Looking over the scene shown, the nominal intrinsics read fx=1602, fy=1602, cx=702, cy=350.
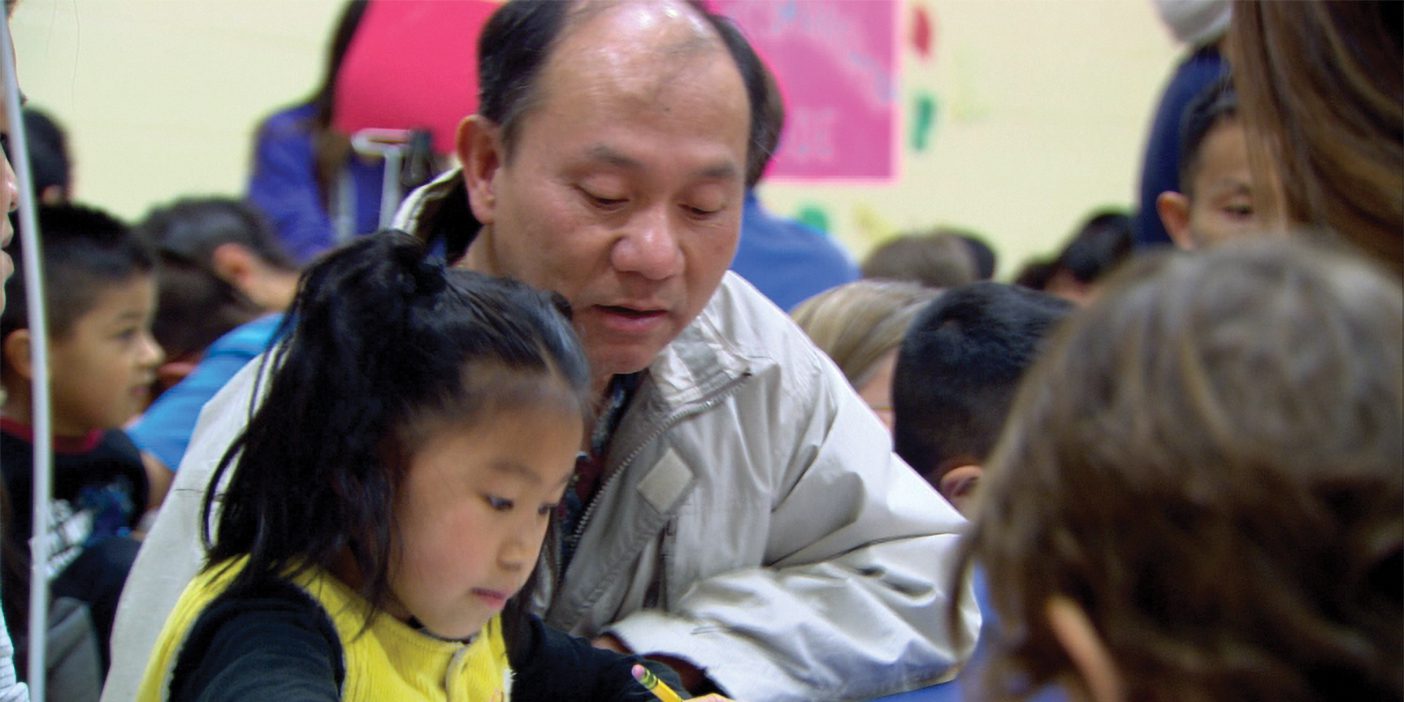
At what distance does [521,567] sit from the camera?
1235mm

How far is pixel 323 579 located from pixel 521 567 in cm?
15

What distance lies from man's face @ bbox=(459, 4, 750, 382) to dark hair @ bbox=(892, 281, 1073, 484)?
477mm

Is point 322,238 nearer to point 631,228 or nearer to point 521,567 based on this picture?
point 631,228

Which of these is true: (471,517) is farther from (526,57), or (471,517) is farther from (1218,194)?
(1218,194)

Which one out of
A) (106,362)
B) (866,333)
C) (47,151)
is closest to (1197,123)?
(866,333)

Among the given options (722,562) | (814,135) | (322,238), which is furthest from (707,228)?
(814,135)

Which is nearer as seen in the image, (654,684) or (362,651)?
(362,651)

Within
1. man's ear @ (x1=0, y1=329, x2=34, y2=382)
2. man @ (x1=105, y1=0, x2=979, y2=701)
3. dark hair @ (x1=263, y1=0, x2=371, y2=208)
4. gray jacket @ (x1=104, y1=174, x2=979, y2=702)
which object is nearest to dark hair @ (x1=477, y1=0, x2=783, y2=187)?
man @ (x1=105, y1=0, x2=979, y2=701)

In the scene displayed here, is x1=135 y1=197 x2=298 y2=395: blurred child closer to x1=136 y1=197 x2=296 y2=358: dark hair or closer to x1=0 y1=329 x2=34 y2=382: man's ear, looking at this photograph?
x1=136 y1=197 x2=296 y2=358: dark hair

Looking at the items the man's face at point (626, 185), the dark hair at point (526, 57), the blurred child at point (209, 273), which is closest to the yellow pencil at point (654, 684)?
the man's face at point (626, 185)

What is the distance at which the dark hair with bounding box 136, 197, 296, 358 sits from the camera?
2949mm

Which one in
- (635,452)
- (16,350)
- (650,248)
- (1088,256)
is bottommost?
(1088,256)

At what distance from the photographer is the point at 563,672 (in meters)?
1.38

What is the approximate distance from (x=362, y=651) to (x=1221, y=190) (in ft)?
5.07
